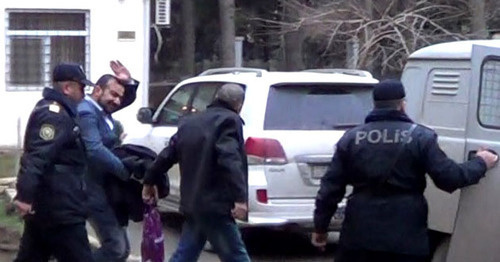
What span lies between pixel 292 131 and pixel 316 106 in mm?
443

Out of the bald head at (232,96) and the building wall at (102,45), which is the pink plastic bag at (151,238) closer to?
the bald head at (232,96)

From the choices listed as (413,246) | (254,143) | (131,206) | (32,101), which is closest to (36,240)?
(131,206)

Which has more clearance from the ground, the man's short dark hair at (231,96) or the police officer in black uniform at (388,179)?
the man's short dark hair at (231,96)

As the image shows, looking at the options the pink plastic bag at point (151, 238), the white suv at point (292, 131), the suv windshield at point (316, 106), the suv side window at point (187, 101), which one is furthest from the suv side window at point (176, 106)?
the pink plastic bag at point (151, 238)

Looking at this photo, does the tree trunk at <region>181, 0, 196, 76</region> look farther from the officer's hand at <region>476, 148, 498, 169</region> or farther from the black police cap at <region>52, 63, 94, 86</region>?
the officer's hand at <region>476, 148, 498, 169</region>

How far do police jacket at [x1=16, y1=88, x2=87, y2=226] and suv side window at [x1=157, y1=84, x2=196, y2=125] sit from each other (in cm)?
481

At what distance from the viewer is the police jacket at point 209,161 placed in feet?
29.5

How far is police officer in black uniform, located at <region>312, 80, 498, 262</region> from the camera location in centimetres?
743

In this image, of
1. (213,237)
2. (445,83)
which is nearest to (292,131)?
(213,237)

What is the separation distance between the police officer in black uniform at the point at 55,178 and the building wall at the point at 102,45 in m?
13.3

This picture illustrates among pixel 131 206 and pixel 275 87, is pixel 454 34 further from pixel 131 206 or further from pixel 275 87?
pixel 131 206

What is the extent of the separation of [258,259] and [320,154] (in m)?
1.44

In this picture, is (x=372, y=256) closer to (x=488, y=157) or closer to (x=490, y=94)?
(x=488, y=157)

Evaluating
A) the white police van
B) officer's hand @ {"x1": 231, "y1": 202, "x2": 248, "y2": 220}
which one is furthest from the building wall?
the white police van
